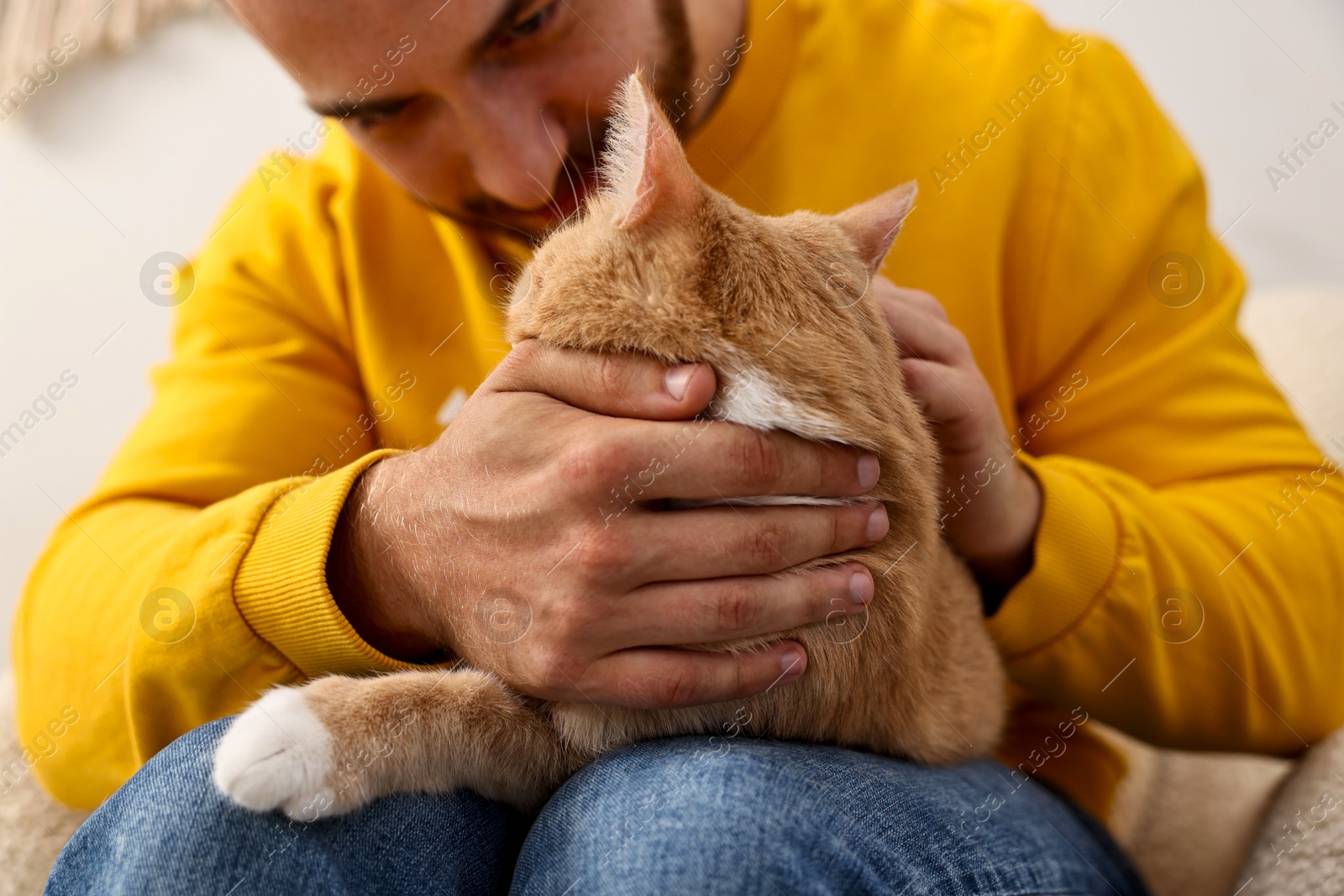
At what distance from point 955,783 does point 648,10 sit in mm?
845

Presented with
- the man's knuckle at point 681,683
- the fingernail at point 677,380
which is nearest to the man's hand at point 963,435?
the fingernail at point 677,380

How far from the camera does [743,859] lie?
63 cm

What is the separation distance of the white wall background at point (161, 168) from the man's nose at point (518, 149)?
126 centimetres

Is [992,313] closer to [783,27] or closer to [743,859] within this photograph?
[783,27]

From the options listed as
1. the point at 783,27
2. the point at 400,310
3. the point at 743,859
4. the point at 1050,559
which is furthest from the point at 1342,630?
the point at 400,310

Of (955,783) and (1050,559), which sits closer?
(955,783)

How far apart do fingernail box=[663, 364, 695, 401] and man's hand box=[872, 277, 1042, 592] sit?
0.78 ft

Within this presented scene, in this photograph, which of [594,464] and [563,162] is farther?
[563,162]

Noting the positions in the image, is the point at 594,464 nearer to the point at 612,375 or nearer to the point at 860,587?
the point at 612,375

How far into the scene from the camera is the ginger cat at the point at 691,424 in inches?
27.5

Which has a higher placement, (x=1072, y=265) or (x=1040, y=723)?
(x=1072, y=265)

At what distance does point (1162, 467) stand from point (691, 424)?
0.75m

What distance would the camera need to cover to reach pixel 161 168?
193 centimetres

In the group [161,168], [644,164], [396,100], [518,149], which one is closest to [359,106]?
[396,100]
